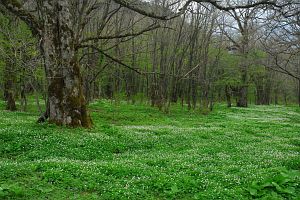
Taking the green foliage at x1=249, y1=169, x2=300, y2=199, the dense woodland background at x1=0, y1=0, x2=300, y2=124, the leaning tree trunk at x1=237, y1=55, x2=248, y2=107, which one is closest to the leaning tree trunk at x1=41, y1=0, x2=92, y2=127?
the dense woodland background at x1=0, y1=0, x2=300, y2=124

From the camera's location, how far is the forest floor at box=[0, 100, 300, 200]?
8805 millimetres

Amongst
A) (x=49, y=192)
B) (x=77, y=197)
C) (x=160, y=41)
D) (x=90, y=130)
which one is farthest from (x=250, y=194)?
(x=160, y=41)

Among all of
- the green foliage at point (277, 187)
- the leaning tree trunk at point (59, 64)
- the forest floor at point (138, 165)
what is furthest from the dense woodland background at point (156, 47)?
the green foliage at point (277, 187)

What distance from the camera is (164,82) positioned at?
36.4m

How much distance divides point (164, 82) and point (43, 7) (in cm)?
2151

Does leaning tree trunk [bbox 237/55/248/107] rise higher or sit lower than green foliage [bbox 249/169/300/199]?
higher

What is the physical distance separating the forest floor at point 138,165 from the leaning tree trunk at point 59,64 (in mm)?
859

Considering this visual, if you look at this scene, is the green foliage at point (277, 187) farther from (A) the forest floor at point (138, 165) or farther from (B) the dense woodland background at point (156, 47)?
(B) the dense woodland background at point (156, 47)

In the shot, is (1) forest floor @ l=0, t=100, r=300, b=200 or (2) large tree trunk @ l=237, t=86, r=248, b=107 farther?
(2) large tree trunk @ l=237, t=86, r=248, b=107

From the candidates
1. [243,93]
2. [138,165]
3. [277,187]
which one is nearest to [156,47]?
[243,93]

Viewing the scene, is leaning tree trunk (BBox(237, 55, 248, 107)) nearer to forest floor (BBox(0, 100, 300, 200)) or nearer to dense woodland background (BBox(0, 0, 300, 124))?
dense woodland background (BBox(0, 0, 300, 124))

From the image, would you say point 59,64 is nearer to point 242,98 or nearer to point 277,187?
point 277,187

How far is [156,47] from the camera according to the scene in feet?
137

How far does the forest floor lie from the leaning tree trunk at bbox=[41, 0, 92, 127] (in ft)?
2.82
